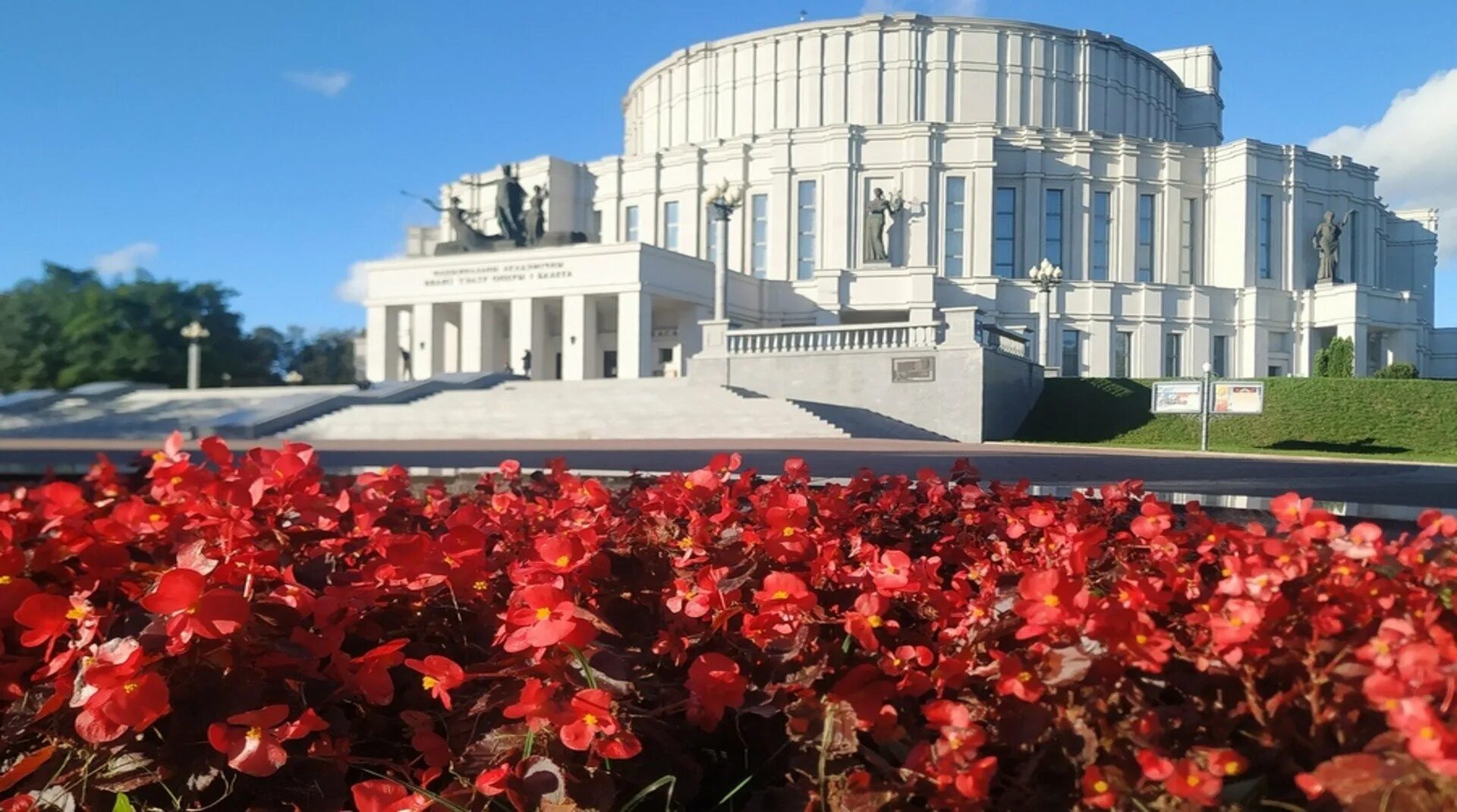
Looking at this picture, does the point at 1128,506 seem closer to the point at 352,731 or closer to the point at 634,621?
the point at 634,621

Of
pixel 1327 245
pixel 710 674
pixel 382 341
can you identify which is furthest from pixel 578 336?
pixel 1327 245

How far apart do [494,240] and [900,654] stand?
36.1 meters

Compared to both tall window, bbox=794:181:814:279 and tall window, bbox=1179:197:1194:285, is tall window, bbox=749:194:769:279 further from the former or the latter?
tall window, bbox=1179:197:1194:285

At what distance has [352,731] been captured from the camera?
148 centimetres

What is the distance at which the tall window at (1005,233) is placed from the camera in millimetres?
41531

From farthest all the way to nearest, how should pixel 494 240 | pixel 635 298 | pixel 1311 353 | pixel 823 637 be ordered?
pixel 1311 353, pixel 494 240, pixel 635 298, pixel 823 637

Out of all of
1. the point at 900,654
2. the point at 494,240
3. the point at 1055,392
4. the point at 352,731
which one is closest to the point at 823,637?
the point at 900,654

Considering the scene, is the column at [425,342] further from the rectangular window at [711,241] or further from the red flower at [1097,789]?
the red flower at [1097,789]

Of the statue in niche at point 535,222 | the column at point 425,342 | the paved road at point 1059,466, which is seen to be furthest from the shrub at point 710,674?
the column at point 425,342

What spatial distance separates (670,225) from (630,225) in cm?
216

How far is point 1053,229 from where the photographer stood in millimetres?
42094

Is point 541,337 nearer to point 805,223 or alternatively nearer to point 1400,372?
point 805,223

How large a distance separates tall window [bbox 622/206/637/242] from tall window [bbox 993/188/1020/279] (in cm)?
1588

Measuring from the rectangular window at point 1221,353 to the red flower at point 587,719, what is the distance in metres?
45.8
